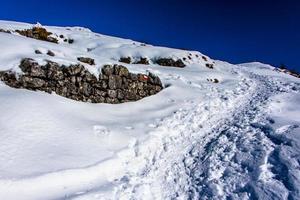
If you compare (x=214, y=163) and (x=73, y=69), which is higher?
(x=73, y=69)

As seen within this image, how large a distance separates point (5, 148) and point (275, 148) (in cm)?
698

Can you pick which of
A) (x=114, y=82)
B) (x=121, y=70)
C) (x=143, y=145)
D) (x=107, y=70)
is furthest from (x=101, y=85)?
(x=143, y=145)

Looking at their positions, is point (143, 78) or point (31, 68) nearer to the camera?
point (31, 68)

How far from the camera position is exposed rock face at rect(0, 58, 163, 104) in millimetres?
14375

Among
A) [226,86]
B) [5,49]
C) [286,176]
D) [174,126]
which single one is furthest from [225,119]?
[5,49]

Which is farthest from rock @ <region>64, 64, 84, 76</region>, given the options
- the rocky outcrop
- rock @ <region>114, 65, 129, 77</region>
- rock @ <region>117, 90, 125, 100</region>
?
the rocky outcrop

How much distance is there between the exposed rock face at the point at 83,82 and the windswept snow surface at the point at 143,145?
43 centimetres

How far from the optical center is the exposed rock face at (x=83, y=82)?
14.4 metres

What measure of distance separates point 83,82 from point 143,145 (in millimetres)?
4719

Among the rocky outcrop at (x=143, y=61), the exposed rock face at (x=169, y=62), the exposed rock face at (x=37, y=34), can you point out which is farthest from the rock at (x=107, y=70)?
the exposed rock face at (x=37, y=34)

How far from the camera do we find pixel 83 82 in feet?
51.1

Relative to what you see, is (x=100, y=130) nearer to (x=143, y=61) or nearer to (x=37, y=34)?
(x=143, y=61)

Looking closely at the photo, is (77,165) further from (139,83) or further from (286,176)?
(139,83)

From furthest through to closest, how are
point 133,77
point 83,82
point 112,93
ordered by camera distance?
point 133,77
point 112,93
point 83,82
